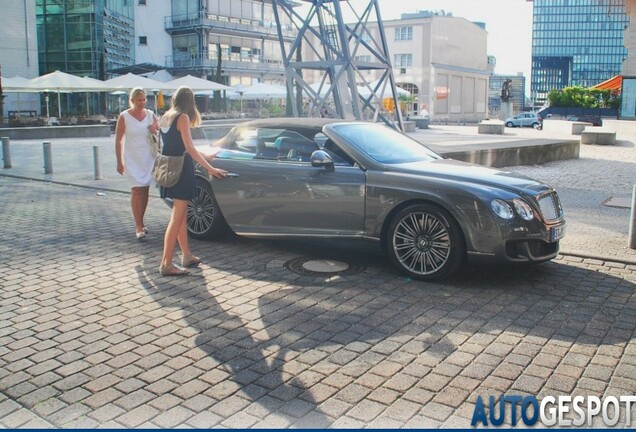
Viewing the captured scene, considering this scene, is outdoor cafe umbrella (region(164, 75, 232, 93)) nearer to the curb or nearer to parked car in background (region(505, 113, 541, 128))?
parked car in background (region(505, 113, 541, 128))

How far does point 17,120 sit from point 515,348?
31618 millimetres

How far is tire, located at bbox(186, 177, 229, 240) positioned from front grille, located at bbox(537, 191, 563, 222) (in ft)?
11.7

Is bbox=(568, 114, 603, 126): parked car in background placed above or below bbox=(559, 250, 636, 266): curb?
above

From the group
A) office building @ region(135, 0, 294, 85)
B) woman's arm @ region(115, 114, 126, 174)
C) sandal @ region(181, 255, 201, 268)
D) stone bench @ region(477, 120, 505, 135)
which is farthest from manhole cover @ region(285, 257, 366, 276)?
office building @ region(135, 0, 294, 85)

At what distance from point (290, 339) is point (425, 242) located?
6.70 ft

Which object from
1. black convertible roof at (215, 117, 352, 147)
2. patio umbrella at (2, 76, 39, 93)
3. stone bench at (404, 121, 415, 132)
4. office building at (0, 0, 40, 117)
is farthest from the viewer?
office building at (0, 0, 40, 117)

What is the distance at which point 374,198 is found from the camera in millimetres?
6520

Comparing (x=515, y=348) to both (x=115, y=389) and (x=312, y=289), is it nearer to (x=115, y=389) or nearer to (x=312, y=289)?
(x=312, y=289)

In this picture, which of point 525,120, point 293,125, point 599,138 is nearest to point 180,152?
point 293,125

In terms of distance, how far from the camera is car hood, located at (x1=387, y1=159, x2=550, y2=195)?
6254 millimetres

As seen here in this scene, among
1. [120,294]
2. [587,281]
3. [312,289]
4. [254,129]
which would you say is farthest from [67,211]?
[587,281]

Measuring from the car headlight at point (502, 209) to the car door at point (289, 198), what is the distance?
1.27 meters

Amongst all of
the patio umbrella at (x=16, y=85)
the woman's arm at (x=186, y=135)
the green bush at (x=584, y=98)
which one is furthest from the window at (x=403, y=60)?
the woman's arm at (x=186, y=135)

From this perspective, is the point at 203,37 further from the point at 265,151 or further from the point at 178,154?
the point at 178,154
